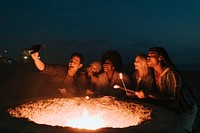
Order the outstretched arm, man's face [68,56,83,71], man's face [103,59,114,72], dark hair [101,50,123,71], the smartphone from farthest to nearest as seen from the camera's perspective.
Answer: dark hair [101,50,123,71]
man's face [103,59,114,72]
man's face [68,56,83,71]
the outstretched arm
the smartphone

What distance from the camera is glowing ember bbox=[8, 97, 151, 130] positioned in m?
4.13

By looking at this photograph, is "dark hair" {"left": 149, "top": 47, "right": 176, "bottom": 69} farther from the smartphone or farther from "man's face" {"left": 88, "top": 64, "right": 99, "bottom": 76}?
the smartphone

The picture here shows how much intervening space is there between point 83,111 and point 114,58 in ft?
5.76

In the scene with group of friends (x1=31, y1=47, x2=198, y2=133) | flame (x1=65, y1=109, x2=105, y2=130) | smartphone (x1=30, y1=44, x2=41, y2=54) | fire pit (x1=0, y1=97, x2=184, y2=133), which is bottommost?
flame (x1=65, y1=109, x2=105, y2=130)

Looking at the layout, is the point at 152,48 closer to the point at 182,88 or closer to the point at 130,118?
the point at 182,88

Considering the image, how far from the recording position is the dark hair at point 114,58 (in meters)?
5.62

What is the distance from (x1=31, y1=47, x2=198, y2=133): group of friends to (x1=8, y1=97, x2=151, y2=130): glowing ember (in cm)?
34

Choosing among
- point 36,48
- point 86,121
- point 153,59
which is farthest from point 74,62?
point 153,59

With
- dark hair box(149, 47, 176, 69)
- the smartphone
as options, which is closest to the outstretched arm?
the smartphone

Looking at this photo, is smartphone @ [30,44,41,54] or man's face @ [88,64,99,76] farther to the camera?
man's face @ [88,64,99,76]

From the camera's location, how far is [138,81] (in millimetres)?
5031

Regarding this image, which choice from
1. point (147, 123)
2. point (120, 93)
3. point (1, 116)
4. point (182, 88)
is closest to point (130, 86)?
point (120, 93)

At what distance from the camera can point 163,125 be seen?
2721 millimetres

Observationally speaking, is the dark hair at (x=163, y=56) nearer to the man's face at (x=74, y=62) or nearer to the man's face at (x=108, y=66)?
the man's face at (x=108, y=66)
